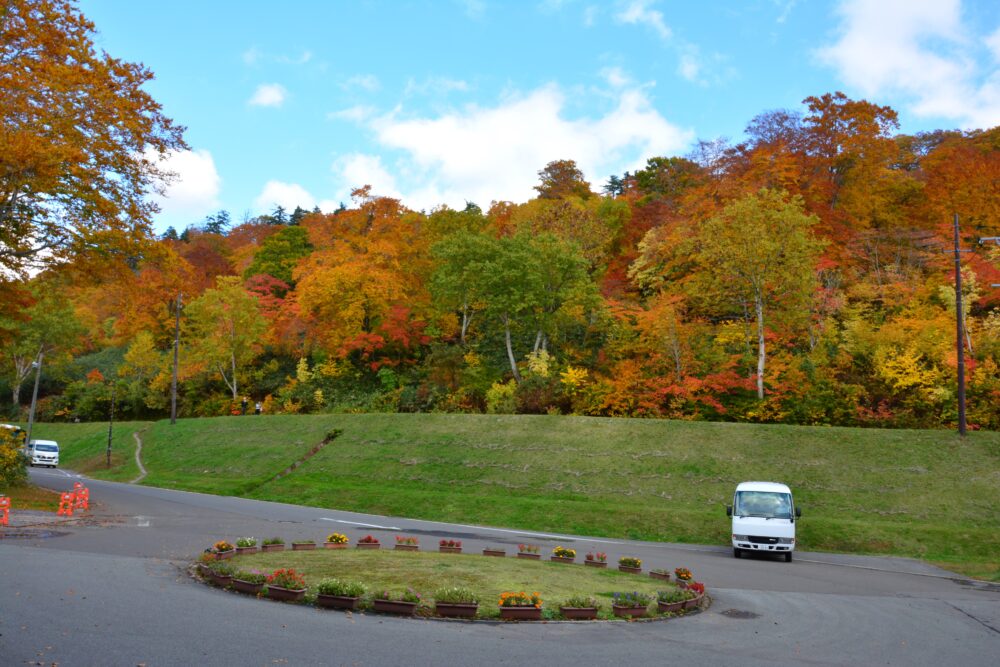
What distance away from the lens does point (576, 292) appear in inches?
1537

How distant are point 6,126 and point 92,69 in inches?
133

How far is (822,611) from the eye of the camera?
11531mm

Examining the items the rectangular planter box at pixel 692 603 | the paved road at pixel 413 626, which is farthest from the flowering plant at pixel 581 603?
the rectangular planter box at pixel 692 603

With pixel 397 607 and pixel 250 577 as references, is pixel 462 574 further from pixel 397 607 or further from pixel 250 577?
pixel 250 577

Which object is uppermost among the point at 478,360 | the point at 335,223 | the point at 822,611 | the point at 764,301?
the point at 335,223

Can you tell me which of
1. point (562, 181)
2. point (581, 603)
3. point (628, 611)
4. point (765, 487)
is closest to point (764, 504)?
point (765, 487)

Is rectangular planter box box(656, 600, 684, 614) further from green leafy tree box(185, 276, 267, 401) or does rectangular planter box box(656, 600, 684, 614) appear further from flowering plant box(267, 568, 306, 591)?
green leafy tree box(185, 276, 267, 401)

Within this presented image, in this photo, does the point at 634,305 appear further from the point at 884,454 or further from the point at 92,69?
the point at 92,69

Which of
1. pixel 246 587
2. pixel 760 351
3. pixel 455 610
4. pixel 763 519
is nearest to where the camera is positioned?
pixel 455 610

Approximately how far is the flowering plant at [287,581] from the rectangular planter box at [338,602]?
474 millimetres

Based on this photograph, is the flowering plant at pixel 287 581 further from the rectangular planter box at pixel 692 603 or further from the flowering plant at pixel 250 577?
the rectangular planter box at pixel 692 603

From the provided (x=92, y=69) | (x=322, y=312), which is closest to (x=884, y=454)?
(x=92, y=69)

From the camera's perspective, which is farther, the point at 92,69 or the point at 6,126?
the point at 92,69

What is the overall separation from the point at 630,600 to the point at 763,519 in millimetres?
9910
